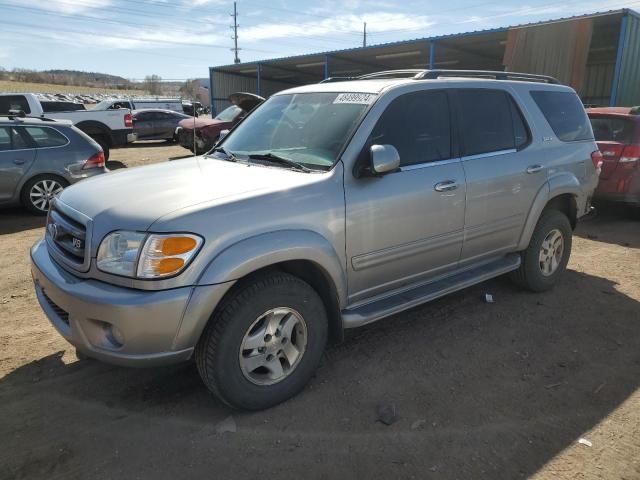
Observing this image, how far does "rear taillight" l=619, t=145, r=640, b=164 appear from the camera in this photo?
706cm

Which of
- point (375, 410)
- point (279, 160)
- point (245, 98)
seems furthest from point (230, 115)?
point (375, 410)

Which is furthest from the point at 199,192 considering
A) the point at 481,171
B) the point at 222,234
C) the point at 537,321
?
the point at 537,321

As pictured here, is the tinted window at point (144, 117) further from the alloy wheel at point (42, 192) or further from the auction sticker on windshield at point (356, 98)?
the auction sticker on windshield at point (356, 98)

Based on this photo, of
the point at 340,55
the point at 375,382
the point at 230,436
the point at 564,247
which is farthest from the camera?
the point at 340,55

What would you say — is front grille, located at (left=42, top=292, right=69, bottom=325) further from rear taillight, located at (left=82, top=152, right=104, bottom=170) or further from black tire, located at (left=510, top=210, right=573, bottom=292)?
rear taillight, located at (left=82, top=152, right=104, bottom=170)

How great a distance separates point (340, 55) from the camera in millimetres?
20625

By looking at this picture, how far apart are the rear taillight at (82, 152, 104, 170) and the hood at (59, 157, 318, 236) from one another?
526 cm

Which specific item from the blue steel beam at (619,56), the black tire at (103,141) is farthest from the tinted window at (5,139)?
the blue steel beam at (619,56)

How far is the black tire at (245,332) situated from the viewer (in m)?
2.62

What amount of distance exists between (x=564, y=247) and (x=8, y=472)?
480cm

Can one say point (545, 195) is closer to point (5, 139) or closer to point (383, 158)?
point (383, 158)

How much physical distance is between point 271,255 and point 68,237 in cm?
125

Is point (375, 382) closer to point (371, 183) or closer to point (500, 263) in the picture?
point (371, 183)

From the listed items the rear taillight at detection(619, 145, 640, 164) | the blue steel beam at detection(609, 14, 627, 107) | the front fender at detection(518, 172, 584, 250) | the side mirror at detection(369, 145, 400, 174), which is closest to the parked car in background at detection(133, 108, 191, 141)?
the blue steel beam at detection(609, 14, 627, 107)
